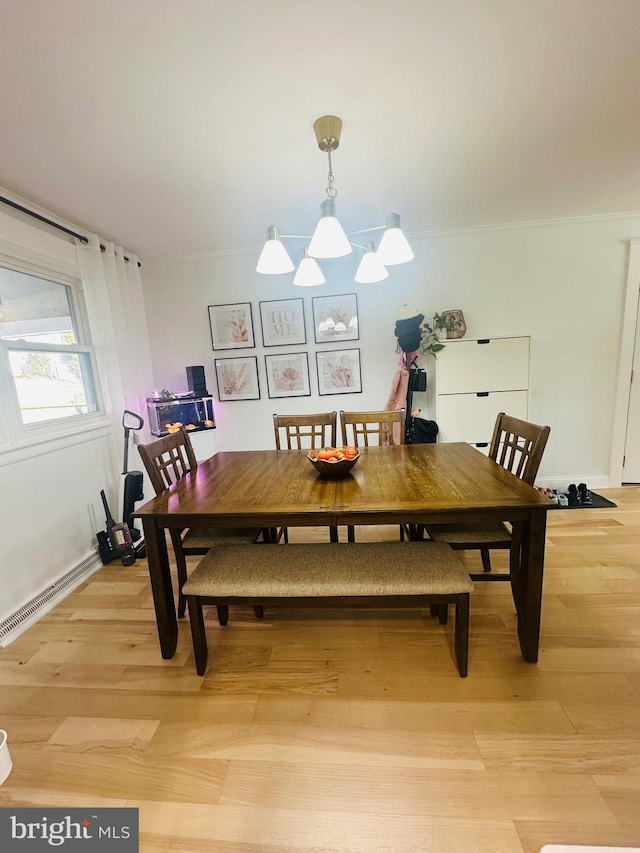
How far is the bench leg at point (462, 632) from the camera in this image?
1.33 metres

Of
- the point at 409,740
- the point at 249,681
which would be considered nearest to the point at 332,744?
the point at 409,740

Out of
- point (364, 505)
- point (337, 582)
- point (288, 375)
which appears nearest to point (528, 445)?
point (364, 505)

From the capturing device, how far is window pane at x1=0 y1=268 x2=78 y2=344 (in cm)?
206

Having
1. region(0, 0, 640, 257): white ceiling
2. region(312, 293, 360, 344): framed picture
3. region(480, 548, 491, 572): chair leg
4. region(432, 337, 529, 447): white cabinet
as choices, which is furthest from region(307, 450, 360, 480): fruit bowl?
region(312, 293, 360, 344): framed picture

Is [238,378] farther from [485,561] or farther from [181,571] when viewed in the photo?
[485,561]

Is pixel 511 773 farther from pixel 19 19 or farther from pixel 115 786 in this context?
pixel 19 19

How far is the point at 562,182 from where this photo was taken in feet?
7.40

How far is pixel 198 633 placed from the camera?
4.75ft

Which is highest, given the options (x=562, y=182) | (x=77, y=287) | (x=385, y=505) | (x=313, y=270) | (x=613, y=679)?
(x=562, y=182)

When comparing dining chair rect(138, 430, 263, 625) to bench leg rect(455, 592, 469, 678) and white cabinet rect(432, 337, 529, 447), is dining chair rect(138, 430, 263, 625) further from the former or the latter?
white cabinet rect(432, 337, 529, 447)

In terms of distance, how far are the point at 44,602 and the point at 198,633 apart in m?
1.21

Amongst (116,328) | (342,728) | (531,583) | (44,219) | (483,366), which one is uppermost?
(44,219)

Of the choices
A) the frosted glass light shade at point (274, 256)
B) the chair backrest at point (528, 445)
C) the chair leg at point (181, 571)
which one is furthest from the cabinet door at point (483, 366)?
the chair leg at point (181, 571)

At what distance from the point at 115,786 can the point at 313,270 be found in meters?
2.08
